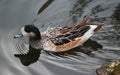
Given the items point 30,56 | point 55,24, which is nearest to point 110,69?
point 30,56

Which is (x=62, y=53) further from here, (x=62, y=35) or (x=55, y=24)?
(x=55, y=24)

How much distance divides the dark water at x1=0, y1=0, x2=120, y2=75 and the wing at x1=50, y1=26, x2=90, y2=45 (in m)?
0.46

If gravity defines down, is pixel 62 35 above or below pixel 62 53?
above

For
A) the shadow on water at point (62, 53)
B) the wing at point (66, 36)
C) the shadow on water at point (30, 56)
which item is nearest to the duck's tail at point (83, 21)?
the wing at point (66, 36)

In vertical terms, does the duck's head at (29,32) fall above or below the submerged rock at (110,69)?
above

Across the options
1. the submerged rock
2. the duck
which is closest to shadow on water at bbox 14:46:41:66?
the duck

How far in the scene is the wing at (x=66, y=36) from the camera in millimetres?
11750

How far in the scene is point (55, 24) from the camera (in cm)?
1270

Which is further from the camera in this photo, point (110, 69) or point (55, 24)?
point (55, 24)

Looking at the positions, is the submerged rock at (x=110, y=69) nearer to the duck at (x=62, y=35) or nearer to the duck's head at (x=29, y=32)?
the duck at (x=62, y=35)

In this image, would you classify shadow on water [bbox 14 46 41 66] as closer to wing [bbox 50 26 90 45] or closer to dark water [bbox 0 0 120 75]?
dark water [bbox 0 0 120 75]

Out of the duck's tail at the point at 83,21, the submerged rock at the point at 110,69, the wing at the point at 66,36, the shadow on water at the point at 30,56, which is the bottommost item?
the submerged rock at the point at 110,69

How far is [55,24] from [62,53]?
1259 mm

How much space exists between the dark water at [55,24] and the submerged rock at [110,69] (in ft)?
0.74
